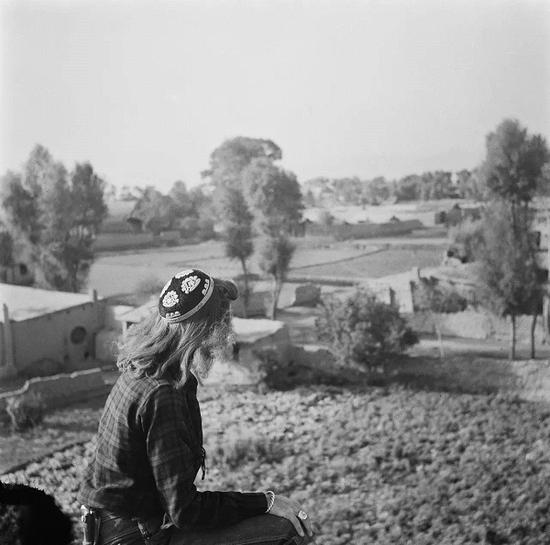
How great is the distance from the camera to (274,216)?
3980 millimetres

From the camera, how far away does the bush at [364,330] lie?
4.14m

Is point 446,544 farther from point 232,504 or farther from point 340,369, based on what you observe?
point 232,504

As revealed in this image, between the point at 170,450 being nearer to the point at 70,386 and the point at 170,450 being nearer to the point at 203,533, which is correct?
the point at 203,533

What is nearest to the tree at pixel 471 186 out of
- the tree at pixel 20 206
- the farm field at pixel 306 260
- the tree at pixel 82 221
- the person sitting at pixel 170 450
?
the farm field at pixel 306 260

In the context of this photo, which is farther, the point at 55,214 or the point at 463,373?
the point at 55,214

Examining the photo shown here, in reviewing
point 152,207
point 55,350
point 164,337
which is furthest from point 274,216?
point 164,337

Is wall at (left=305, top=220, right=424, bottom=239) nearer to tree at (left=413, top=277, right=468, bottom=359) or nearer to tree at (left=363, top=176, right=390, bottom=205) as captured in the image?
tree at (left=363, top=176, right=390, bottom=205)

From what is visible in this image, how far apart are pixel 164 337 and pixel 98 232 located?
10.1 ft

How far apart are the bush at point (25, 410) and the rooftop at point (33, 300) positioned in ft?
1.58

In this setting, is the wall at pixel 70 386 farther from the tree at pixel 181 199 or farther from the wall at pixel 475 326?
the wall at pixel 475 326

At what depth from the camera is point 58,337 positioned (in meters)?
4.35

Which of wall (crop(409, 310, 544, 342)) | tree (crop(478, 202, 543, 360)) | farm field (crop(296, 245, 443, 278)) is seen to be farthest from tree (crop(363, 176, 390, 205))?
wall (crop(409, 310, 544, 342))

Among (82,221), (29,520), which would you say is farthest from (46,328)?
(29,520)

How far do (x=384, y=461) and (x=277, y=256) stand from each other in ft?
4.20
